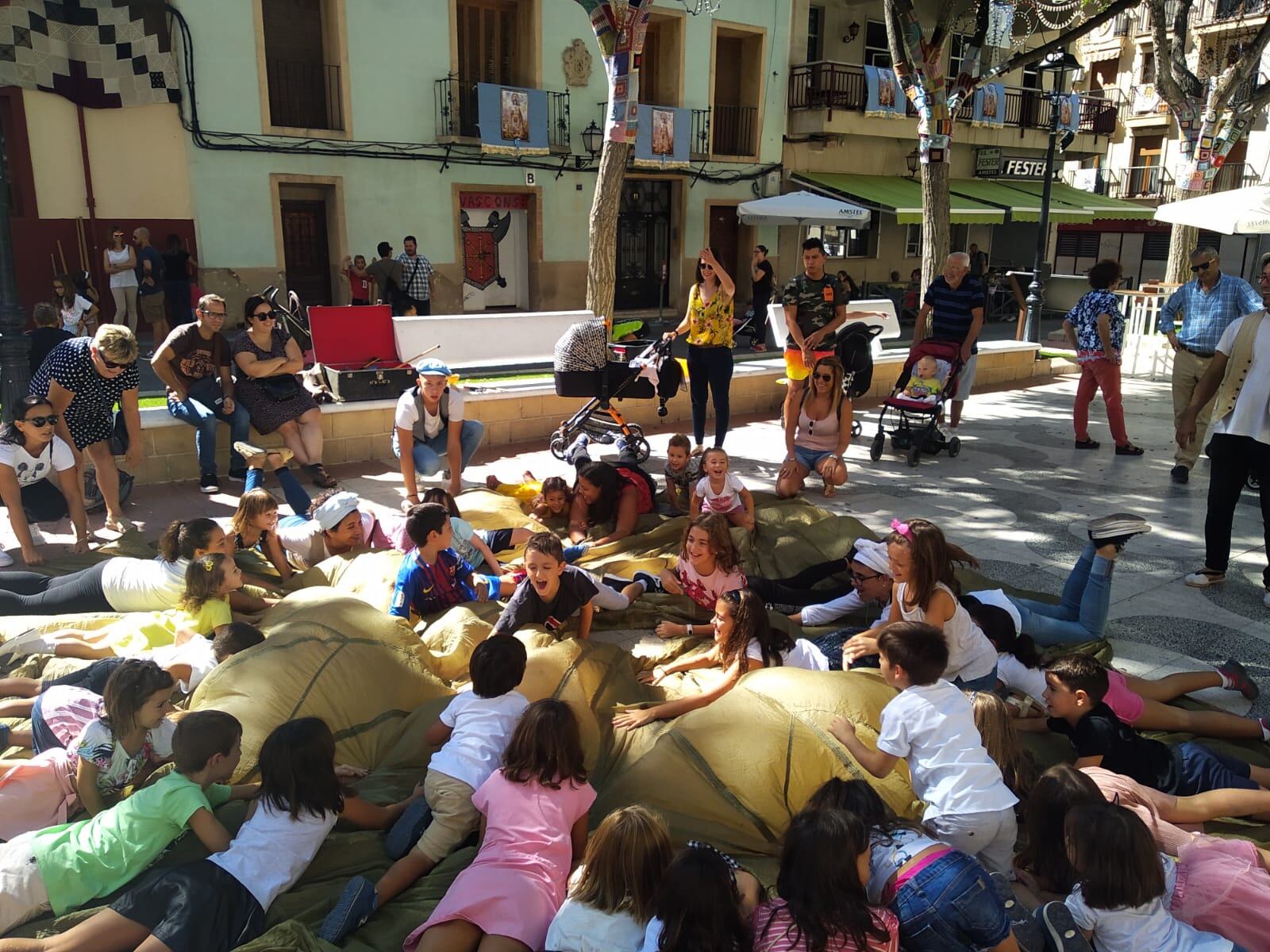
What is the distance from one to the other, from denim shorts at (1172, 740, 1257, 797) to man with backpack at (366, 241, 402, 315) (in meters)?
12.0

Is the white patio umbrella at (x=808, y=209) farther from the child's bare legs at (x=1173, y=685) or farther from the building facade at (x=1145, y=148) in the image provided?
the child's bare legs at (x=1173, y=685)

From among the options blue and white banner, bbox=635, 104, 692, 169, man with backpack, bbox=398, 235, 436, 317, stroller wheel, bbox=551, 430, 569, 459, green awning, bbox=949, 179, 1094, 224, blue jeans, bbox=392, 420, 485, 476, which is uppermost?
blue and white banner, bbox=635, 104, 692, 169

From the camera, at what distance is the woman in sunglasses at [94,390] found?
5863 mm

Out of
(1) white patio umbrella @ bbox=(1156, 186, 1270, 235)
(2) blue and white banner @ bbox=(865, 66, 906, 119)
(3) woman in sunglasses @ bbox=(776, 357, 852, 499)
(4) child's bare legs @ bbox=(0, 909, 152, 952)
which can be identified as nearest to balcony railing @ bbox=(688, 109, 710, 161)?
(2) blue and white banner @ bbox=(865, 66, 906, 119)

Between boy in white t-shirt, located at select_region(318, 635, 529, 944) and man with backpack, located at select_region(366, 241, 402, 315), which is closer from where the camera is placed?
boy in white t-shirt, located at select_region(318, 635, 529, 944)

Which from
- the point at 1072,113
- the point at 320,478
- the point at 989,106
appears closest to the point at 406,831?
the point at 320,478

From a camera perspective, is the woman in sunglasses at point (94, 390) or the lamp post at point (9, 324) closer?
the woman in sunglasses at point (94, 390)

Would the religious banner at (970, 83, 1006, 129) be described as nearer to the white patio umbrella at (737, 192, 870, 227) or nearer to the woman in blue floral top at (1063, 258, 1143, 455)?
the white patio umbrella at (737, 192, 870, 227)

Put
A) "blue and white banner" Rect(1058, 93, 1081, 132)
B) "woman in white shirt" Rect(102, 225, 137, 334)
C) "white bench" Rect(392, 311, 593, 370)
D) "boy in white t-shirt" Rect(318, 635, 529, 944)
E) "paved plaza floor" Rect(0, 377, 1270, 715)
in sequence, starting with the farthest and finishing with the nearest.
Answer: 1. "blue and white banner" Rect(1058, 93, 1081, 132)
2. "woman in white shirt" Rect(102, 225, 137, 334)
3. "white bench" Rect(392, 311, 593, 370)
4. "paved plaza floor" Rect(0, 377, 1270, 715)
5. "boy in white t-shirt" Rect(318, 635, 529, 944)

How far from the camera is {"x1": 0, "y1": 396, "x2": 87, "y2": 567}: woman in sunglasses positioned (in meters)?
5.47

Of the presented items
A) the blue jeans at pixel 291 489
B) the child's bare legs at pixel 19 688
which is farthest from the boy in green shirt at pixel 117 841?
the blue jeans at pixel 291 489

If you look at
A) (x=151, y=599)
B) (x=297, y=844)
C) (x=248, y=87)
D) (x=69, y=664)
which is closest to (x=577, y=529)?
(x=151, y=599)

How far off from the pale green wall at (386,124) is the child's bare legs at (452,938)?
48.7 feet

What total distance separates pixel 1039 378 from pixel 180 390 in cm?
1052
